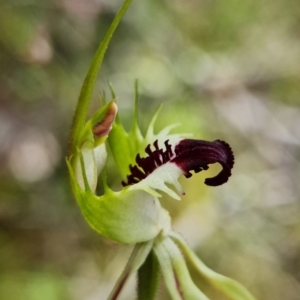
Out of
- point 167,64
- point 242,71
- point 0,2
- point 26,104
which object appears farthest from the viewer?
point 242,71

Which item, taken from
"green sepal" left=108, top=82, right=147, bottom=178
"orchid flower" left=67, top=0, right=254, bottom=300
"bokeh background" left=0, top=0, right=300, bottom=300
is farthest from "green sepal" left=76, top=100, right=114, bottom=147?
"bokeh background" left=0, top=0, right=300, bottom=300

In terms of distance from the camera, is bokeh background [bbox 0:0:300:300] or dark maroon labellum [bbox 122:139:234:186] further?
bokeh background [bbox 0:0:300:300]

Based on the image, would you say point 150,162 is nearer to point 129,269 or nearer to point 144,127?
point 129,269

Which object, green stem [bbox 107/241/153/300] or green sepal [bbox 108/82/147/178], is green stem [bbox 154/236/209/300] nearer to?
green stem [bbox 107/241/153/300]

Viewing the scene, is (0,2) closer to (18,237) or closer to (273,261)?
(18,237)

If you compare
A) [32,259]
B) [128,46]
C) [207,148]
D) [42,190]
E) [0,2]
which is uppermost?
[0,2]

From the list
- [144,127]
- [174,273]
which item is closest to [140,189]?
[174,273]

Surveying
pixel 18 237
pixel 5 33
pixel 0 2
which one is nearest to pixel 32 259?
pixel 18 237

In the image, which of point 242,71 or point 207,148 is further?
point 242,71
